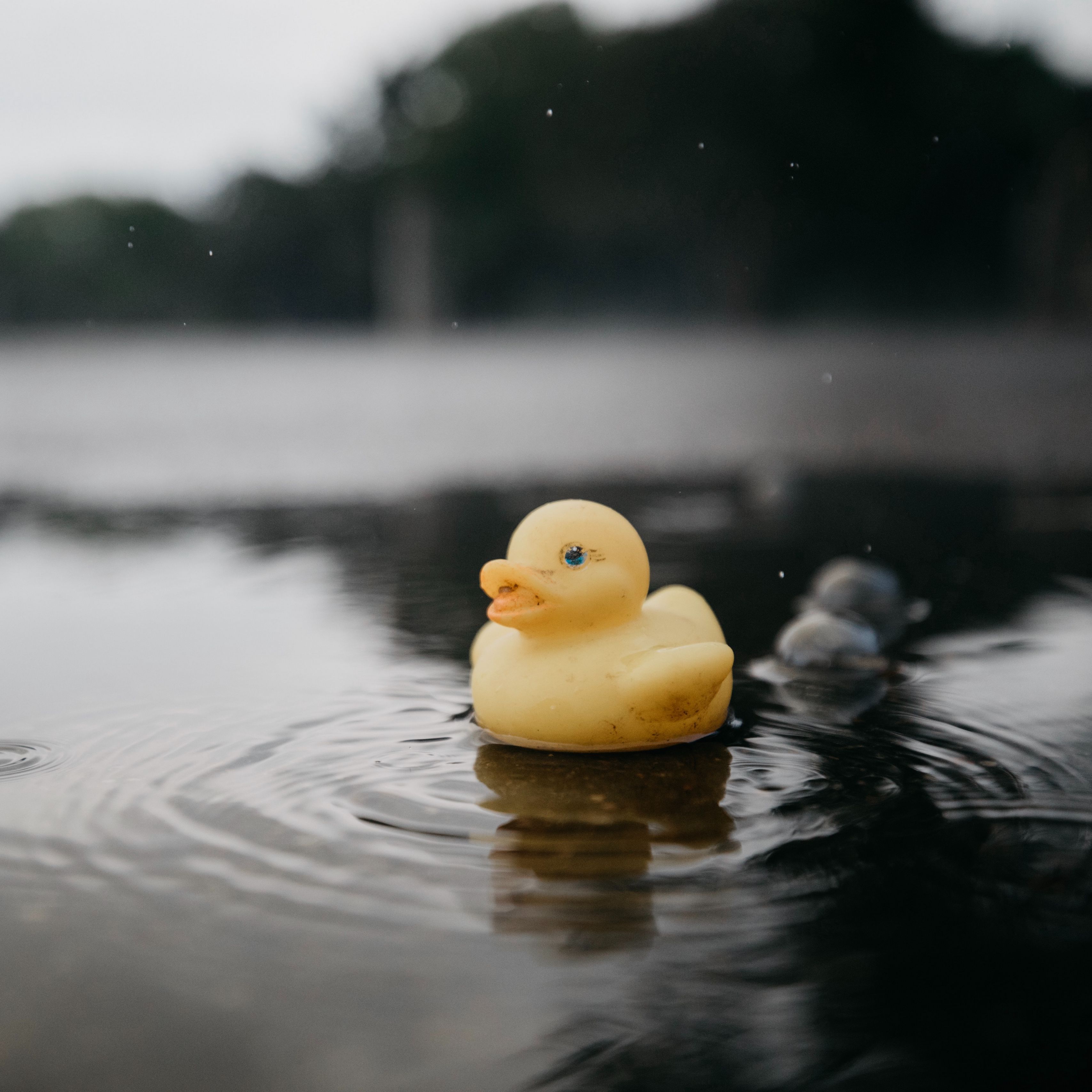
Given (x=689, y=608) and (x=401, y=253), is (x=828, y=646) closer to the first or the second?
(x=689, y=608)

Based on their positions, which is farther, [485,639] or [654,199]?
[654,199]

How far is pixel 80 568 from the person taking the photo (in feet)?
23.3

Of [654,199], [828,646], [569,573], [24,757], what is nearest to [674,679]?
[569,573]

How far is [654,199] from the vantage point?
4503 cm

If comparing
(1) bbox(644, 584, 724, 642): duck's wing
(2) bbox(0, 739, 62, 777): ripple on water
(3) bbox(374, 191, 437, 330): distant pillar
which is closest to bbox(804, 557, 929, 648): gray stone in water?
(1) bbox(644, 584, 724, 642): duck's wing

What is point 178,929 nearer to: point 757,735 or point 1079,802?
point 757,735

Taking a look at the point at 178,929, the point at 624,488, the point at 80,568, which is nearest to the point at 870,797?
the point at 178,929

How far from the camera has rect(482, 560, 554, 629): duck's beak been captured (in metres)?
3.75

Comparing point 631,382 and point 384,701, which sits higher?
point 631,382

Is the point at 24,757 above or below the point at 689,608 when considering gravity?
below

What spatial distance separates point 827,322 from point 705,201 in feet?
20.4

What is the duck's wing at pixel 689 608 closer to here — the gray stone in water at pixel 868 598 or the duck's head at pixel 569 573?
the duck's head at pixel 569 573

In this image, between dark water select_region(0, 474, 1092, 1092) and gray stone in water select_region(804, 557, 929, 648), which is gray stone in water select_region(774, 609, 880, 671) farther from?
gray stone in water select_region(804, 557, 929, 648)

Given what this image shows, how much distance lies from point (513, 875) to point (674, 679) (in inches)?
37.3
